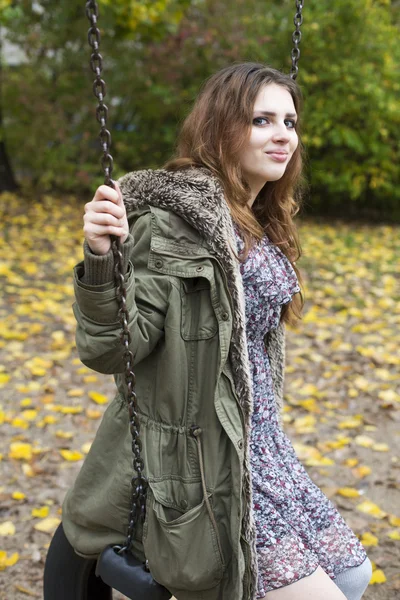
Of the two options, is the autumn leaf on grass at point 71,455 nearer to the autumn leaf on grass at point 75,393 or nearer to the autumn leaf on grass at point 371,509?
the autumn leaf on grass at point 75,393

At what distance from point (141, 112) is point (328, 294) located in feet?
12.8

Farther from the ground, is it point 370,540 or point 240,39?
point 240,39

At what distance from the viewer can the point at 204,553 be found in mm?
1774

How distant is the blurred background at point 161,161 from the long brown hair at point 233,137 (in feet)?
5.82

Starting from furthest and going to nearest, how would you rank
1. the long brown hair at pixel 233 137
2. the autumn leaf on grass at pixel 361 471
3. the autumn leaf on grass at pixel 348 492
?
the autumn leaf on grass at pixel 361 471 → the autumn leaf on grass at pixel 348 492 → the long brown hair at pixel 233 137

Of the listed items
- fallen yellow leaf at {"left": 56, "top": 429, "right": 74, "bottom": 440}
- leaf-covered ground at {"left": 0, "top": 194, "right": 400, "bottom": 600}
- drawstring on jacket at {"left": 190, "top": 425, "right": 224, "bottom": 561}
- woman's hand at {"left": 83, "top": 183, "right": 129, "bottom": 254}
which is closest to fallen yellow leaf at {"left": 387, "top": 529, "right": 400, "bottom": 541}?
leaf-covered ground at {"left": 0, "top": 194, "right": 400, "bottom": 600}

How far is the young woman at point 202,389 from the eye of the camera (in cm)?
176

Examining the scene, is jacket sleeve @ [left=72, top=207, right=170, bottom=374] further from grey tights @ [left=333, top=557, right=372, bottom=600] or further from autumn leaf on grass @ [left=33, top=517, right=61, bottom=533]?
autumn leaf on grass @ [left=33, top=517, right=61, bottom=533]

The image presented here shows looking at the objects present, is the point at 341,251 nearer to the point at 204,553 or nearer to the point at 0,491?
the point at 0,491

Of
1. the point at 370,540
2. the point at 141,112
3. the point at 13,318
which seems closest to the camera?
the point at 370,540

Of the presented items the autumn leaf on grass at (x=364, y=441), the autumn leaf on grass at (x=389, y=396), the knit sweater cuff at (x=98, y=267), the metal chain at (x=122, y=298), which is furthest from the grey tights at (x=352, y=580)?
the autumn leaf on grass at (x=389, y=396)

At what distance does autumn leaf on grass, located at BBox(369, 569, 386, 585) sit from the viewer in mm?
2906

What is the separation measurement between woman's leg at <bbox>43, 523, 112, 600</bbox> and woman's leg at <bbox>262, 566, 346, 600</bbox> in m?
0.62

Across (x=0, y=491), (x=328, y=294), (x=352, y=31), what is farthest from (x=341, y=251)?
(x=0, y=491)
